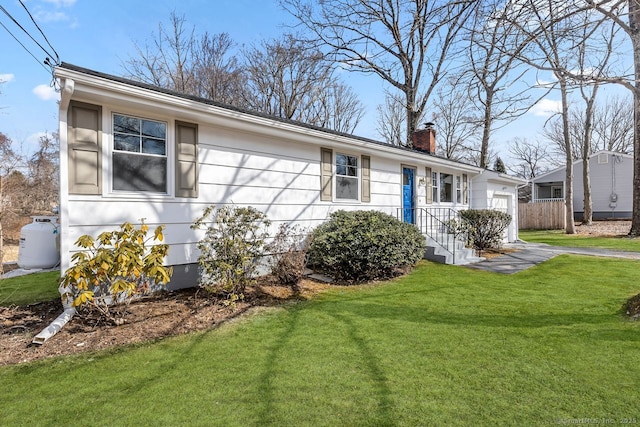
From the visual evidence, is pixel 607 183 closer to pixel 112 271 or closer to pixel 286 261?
pixel 286 261

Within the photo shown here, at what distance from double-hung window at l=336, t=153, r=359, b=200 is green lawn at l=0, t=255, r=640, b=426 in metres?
4.34

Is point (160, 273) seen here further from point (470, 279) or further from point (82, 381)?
point (470, 279)

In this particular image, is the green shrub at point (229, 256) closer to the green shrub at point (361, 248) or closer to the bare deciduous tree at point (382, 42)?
the green shrub at point (361, 248)

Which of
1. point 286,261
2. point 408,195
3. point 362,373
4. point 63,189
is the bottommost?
point 362,373

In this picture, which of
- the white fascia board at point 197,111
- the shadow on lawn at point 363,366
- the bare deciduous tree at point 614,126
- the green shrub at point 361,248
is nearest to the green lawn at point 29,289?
the white fascia board at point 197,111

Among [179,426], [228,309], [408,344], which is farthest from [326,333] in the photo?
[179,426]

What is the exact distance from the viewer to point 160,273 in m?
4.62

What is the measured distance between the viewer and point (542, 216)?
22453 millimetres

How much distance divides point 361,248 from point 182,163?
3.78 metres

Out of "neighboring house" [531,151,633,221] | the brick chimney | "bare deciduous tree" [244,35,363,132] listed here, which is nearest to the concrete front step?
the brick chimney

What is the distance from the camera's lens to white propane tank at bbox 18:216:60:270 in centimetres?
912

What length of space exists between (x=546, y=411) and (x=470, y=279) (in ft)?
16.2

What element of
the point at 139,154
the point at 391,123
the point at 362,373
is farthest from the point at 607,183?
the point at 139,154

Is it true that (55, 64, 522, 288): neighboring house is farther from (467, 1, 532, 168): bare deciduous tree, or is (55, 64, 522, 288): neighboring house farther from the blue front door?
(467, 1, 532, 168): bare deciduous tree
